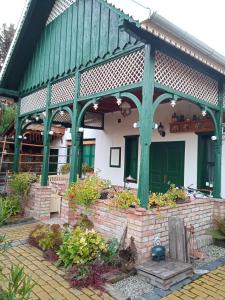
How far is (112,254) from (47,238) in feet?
4.67

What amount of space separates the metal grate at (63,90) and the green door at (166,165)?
3.23 metres

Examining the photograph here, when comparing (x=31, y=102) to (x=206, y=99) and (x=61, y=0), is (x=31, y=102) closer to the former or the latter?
(x=61, y=0)

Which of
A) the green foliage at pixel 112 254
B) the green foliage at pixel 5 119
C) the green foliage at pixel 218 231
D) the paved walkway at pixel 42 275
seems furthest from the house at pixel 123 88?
the green foliage at pixel 5 119

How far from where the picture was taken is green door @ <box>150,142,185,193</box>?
7.97 m

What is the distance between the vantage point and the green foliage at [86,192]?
5516mm

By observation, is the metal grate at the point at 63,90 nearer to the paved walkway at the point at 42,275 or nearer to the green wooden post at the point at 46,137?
the green wooden post at the point at 46,137

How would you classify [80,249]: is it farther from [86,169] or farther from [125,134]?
[86,169]

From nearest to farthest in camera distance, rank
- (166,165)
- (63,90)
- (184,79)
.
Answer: (184,79)
(63,90)
(166,165)

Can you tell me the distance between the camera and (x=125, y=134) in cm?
956

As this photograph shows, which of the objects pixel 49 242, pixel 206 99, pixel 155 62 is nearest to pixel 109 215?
pixel 49 242

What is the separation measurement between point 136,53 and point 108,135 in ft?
17.6

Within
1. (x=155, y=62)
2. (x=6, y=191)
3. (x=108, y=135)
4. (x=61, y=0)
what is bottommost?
(x=6, y=191)

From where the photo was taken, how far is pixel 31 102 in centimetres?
891

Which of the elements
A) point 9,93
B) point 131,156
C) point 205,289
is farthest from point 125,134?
point 205,289
